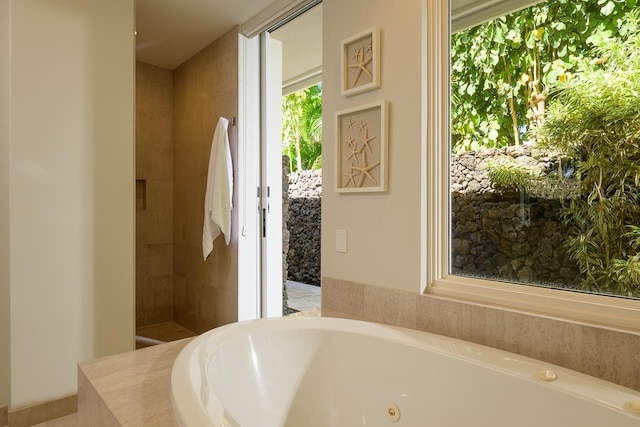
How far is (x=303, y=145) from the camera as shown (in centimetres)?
454

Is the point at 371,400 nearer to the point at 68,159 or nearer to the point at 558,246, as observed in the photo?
the point at 558,246

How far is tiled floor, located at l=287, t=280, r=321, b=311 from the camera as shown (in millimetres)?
4211

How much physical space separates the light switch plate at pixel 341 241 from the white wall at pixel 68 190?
1315mm

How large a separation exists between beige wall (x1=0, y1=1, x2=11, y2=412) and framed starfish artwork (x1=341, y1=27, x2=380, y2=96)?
5.60 feet

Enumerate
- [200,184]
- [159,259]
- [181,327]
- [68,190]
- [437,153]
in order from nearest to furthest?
[437,153], [68,190], [200,184], [181,327], [159,259]

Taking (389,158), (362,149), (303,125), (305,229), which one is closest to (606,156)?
(389,158)

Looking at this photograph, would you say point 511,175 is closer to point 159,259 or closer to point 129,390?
point 129,390

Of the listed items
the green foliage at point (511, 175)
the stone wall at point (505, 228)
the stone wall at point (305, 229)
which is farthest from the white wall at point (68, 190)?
the stone wall at point (305, 229)

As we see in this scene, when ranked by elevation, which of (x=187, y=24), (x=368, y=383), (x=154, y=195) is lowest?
(x=368, y=383)

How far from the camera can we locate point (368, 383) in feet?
4.58

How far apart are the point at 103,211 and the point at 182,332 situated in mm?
1605

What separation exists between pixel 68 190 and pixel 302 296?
3.02m

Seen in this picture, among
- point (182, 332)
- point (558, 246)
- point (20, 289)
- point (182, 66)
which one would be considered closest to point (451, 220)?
point (558, 246)

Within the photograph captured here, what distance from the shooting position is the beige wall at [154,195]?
11.7 ft
